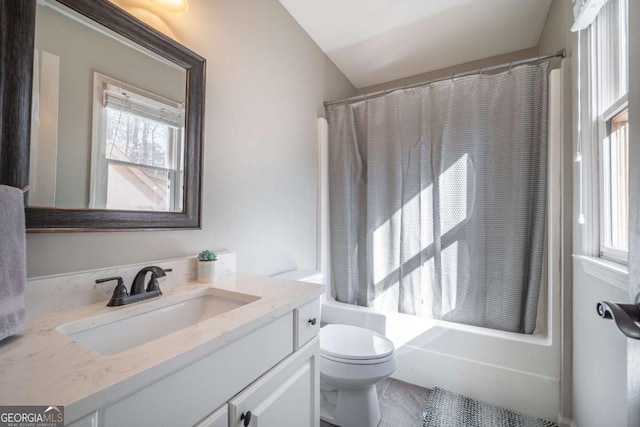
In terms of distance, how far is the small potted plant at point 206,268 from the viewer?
1114 millimetres

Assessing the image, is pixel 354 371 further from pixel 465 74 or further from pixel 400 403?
pixel 465 74

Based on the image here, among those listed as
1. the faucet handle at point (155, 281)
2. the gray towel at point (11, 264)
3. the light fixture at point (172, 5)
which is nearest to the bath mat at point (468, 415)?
the faucet handle at point (155, 281)

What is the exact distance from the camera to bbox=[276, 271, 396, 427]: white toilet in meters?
1.31

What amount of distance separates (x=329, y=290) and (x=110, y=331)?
1645 mm

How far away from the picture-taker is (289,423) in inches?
34.6

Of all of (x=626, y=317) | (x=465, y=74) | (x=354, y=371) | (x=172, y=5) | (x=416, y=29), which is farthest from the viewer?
(x=416, y=29)

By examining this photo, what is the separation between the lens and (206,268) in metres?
1.12

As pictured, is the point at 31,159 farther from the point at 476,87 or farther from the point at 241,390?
the point at 476,87

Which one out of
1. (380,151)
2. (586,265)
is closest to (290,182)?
(380,151)

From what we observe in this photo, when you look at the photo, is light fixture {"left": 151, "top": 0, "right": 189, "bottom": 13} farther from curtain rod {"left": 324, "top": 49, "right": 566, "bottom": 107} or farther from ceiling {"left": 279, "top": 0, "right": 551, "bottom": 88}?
curtain rod {"left": 324, "top": 49, "right": 566, "bottom": 107}

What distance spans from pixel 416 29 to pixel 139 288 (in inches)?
90.1

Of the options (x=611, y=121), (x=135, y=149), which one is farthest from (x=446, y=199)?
(x=135, y=149)

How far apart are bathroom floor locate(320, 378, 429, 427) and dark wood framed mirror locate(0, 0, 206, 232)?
1.42 metres

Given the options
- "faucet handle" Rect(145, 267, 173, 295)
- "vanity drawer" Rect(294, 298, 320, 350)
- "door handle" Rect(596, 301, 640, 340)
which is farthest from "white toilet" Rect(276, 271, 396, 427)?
"door handle" Rect(596, 301, 640, 340)
